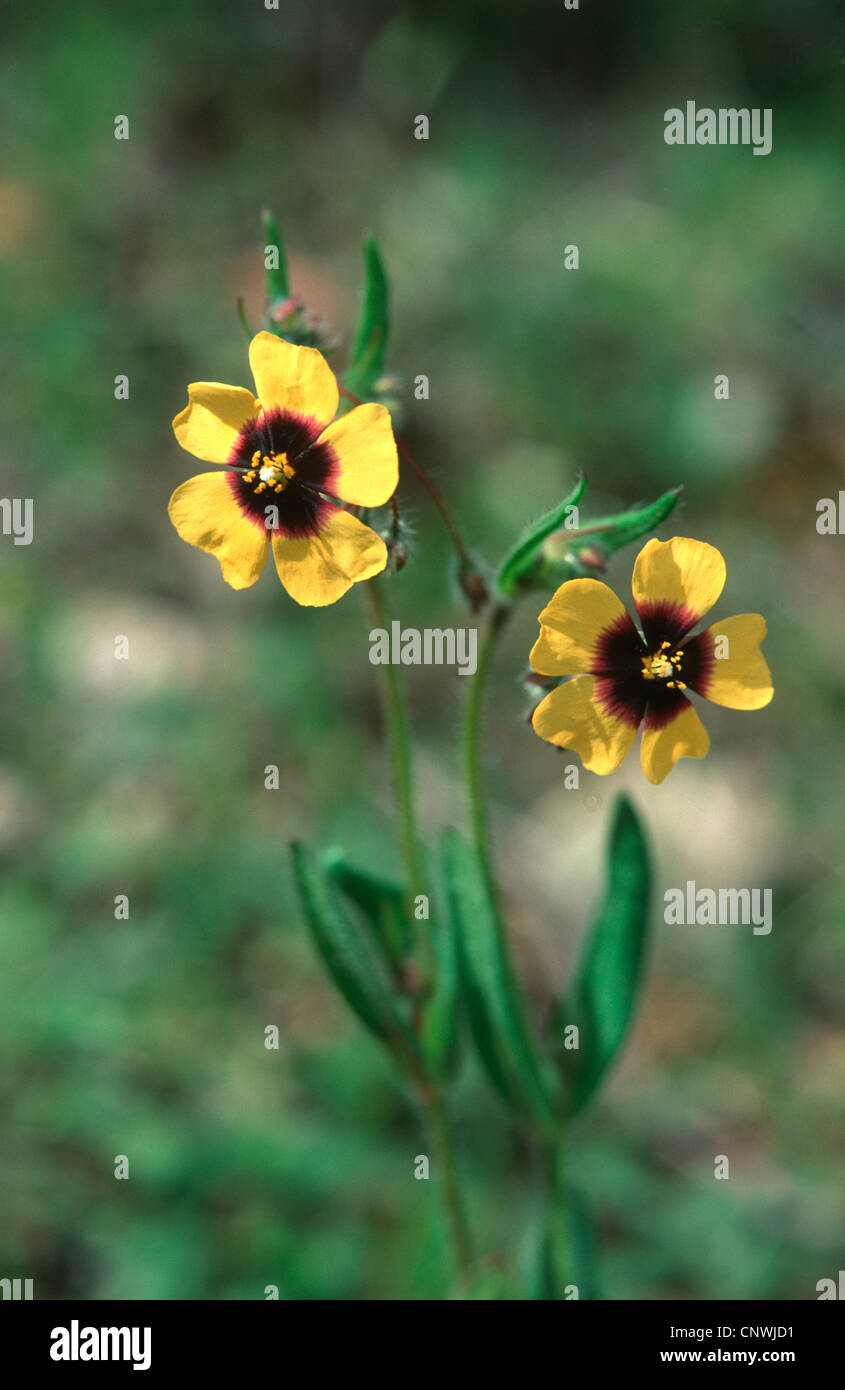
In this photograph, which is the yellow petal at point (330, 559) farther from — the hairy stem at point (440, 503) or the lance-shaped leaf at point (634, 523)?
the lance-shaped leaf at point (634, 523)

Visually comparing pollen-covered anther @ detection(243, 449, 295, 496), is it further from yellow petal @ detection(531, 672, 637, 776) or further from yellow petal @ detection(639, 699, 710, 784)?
yellow petal @ detection(639, 699, 710, 784)

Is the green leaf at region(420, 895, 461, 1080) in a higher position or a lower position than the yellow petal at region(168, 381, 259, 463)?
lower

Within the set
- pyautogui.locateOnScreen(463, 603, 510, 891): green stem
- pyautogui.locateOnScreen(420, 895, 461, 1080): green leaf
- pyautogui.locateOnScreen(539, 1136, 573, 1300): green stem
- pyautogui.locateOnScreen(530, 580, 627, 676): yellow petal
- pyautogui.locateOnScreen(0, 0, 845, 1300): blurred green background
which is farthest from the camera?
pyautogui.locateOnScreen(0, 0, 845, 1300): blurred green background

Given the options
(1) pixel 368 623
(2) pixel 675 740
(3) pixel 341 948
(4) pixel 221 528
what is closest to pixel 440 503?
(4) pixel 221 528

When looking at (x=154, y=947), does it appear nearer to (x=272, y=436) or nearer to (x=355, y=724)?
(x=355, y=724)

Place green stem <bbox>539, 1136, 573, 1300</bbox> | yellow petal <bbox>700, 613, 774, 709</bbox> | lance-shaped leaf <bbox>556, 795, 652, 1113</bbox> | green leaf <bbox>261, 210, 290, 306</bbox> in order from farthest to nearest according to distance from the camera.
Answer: green stem <bbox>539, 1136, 573, 1300</bbox>
lance-shaped leaf <bbox>556, 795, 652, 1113</bbox>
green leaf <bbox>261, 210, 290, 306</bbox>
yellow petal <bbox>700, 613, 774, 709</bbox>

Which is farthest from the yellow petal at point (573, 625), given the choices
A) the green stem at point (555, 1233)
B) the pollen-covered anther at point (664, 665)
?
the green stem at point (555, 1233)

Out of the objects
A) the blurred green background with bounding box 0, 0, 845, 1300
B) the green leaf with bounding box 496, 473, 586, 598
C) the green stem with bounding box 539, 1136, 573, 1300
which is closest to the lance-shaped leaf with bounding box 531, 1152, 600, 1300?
the green stem with bounding box 539, 1136, 573, 1300
